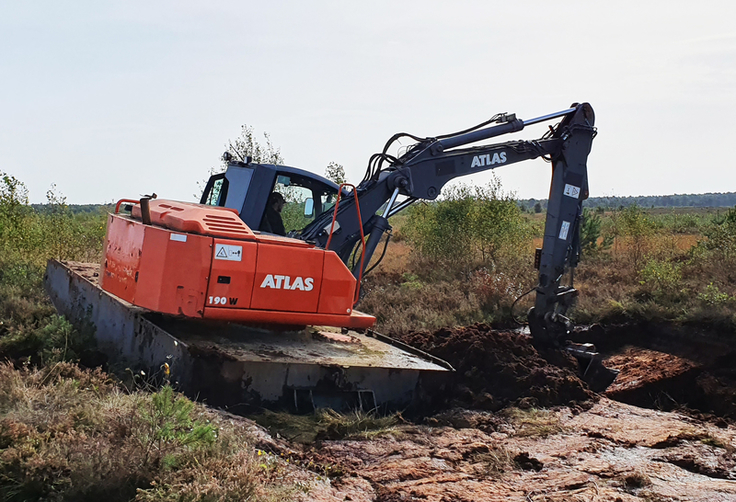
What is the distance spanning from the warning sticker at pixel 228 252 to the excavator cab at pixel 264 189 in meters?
1.51

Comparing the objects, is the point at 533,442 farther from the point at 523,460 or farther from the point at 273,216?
the point at 273,216

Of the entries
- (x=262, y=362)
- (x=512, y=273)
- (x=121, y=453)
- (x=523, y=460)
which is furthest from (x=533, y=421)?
(x=512, y=273)

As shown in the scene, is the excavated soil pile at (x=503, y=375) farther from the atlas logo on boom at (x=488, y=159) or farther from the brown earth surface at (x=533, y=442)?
the atlas logo on boom at (x=488, y=159)

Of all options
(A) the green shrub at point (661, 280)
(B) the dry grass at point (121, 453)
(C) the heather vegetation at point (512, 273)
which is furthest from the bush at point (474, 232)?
(B) the dry grass at point (121, 453)

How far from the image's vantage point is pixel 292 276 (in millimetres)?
7543

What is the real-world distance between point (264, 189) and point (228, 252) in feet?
5.78

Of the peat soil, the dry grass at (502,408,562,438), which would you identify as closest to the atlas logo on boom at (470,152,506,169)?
the dry grass at (502,408,562,438)

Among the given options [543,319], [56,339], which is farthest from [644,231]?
[56,339]

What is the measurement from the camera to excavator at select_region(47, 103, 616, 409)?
711 centimetres

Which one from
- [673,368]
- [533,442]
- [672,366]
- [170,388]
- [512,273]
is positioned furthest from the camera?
[512,273]

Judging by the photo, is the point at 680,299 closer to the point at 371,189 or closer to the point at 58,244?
the point at 371,189

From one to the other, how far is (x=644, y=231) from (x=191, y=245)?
1509 centimetres

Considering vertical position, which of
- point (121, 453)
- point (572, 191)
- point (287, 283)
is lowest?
point (121, 453)

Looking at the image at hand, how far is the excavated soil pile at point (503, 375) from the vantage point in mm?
8422
